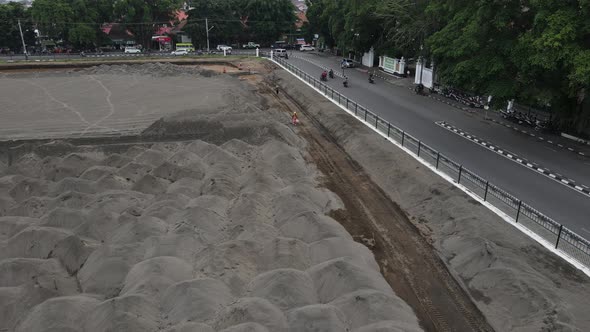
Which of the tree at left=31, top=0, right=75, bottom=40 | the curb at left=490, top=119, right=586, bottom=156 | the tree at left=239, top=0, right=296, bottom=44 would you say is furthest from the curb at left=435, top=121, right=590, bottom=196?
the tree at left=31, top=0, right=75, bottom=40

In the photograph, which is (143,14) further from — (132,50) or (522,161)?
(522,161)

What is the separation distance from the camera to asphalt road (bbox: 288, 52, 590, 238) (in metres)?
17.9

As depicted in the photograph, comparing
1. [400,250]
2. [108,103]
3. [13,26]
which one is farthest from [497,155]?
[13,26]

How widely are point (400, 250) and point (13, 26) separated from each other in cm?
7214

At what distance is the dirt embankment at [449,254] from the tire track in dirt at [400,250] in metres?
0.03

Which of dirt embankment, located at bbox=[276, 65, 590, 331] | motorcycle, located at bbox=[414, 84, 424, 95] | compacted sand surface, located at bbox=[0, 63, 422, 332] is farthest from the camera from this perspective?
motorcycle, located at bbox=[414, 84, 424, 95]

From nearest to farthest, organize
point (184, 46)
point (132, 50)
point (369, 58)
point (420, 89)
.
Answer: point (420, 89) < point (369, 58) < point (132, 50) < point (184, 46)

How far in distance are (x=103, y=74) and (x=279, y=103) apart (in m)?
22.7

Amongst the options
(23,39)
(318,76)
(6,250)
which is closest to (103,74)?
(318,76)

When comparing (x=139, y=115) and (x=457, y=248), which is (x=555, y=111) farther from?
(x=139, y=115)

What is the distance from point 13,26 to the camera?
221 feet

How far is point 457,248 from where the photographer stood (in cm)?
1518

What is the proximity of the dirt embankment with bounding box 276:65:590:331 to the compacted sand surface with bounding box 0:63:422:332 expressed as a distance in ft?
4.29

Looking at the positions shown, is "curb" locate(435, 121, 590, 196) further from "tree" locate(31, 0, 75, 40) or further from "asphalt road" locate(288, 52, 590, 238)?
"tree" locate(31, 0, 75, 40)
